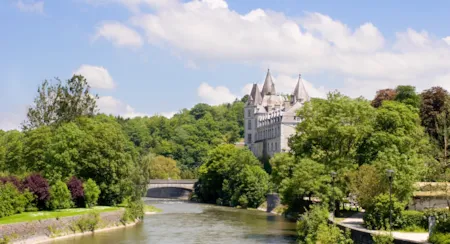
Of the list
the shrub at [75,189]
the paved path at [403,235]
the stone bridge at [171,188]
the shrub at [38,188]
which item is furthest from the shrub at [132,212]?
the stone bridge at [171,188]

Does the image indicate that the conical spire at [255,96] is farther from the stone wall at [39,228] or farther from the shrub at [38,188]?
the shrub at [38,188]

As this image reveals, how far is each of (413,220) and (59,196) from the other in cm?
3025

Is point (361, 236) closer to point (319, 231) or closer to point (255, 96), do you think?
point (319, 231)

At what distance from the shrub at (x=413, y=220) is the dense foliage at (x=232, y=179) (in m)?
49.5

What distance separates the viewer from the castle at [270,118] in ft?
395

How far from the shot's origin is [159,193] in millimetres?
130125

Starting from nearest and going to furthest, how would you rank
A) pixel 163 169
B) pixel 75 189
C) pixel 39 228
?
pixel 39 228
pixel 75 189
pixel 163 169

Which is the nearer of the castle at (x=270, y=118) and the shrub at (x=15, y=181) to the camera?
the shrub at (x=15, y=181)

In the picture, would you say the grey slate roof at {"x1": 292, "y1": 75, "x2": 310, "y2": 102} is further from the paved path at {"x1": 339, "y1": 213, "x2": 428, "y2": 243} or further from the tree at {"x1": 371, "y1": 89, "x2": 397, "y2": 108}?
the paved path at {"x1": 339, "y1": 213, "x2": 428, "y2": 243}

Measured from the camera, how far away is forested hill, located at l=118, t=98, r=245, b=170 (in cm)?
16275

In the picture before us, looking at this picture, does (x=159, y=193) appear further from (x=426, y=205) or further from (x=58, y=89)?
(x=426, y=205)

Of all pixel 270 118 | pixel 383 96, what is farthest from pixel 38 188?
pixel 270 118

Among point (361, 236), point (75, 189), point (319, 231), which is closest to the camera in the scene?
point (361, 236)

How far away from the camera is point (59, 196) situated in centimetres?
5544
